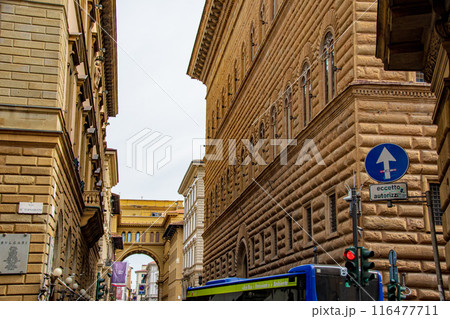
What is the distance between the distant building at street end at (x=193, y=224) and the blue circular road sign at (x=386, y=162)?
40.3m

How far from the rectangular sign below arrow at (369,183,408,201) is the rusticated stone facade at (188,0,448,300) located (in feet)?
4.25

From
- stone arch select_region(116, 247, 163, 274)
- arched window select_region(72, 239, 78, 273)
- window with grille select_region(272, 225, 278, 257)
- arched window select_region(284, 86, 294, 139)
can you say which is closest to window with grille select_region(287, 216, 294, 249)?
window with grille select_region(272, 225, 278, 257)

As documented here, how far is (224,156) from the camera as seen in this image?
37375 mm

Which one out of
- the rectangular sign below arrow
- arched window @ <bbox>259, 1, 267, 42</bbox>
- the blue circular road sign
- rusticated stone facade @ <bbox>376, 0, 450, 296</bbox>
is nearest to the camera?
rusticated stone facade @ <bbox>376, 0, 450, 296</bbox>

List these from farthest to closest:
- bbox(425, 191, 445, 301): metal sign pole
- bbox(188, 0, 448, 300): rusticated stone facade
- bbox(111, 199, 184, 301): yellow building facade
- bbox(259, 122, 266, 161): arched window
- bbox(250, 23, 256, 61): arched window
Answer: bbox(111, 199, 184, 301): yellow building facade → bbox(250, 23, 256, 61): arched window → bbox(259, 122, 266, 161): arched window → bbox(188, 0, 448, 300): rusticated stone facade → bbox(425, 191, 445, 301): metal sign pole

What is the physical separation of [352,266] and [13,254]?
7.79m

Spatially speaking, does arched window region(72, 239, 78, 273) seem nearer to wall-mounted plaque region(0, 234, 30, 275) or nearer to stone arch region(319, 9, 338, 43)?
wall-mounted plaque region(0, 234, 30, 275)

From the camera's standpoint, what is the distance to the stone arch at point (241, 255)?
2959cm

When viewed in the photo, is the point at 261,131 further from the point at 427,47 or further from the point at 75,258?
the point at 427,47

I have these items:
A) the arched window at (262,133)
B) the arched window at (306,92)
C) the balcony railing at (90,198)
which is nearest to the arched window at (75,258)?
the balcony railing at (90,198)

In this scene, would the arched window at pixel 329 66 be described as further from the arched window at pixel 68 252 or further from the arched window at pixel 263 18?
the arched window at pixel 68 252

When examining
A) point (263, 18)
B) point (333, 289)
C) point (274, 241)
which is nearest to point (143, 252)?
point (263, 18)

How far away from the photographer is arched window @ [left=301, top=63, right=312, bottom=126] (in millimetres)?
20359

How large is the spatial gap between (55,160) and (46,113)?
1.18 m
